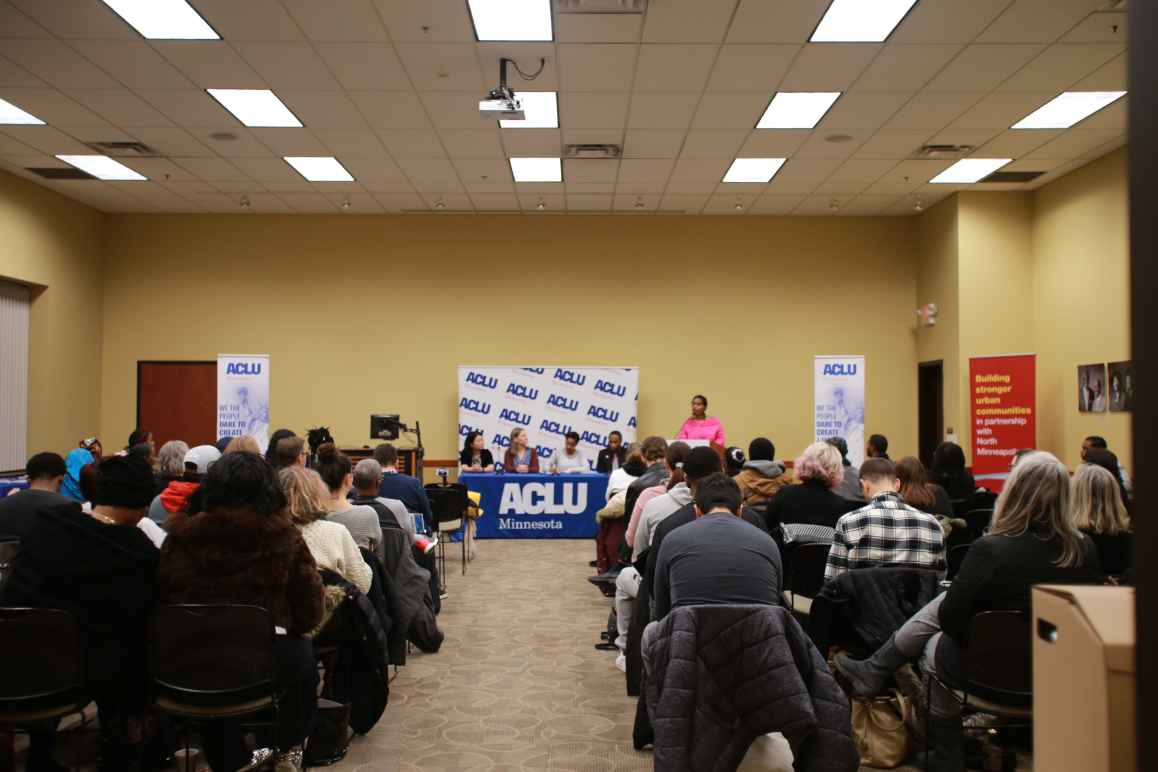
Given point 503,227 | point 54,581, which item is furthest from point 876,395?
point 54,581

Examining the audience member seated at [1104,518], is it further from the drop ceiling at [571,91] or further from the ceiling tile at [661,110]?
the ceiling tile at [661,110]

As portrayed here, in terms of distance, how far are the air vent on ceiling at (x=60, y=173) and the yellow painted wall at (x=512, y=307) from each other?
87.7 inches

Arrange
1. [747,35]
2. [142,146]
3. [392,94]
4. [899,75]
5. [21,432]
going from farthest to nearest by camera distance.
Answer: [21,432] < [142,146] < [392,94] < [899,75] < [747,35]

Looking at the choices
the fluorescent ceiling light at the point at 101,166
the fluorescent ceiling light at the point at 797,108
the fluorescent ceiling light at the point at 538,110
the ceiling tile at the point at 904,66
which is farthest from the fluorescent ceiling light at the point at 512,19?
the fluorescent ceiling light at the point at 101,166

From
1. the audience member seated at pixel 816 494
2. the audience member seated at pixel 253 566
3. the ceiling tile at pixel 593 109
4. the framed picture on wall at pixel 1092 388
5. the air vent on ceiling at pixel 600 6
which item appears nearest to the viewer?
the audience member seated at pixel 253 566

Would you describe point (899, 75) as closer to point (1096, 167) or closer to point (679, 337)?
point (1096, 167)

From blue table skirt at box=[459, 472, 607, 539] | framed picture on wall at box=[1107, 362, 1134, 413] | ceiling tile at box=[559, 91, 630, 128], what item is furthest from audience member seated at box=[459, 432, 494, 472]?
framed picture on wall at box=[1107, 362, 1134, 413]

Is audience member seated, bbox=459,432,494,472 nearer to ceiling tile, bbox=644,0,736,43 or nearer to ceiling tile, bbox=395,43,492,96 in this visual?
ceiling tile, bbox=395,43,492,96

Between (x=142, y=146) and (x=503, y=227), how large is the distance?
16.8 ft

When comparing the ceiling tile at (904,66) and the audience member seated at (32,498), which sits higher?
the ceiling tile at (904,66)

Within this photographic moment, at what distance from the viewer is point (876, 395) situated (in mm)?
13414

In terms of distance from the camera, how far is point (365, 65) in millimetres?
7562

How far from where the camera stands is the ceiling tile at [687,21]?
641cm

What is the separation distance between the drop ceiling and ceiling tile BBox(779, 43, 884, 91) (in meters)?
0.02
